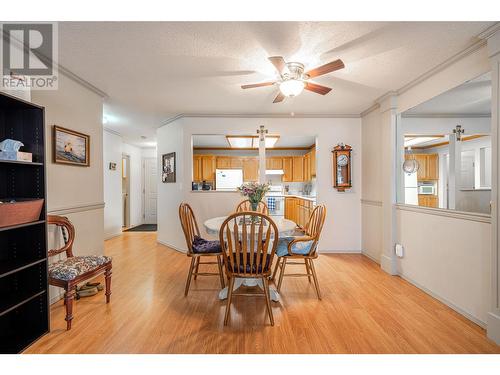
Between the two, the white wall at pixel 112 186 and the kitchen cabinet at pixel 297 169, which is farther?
the kitchen cabinet at pixel 297 169

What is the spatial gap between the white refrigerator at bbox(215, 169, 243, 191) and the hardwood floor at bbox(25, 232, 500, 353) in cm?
399

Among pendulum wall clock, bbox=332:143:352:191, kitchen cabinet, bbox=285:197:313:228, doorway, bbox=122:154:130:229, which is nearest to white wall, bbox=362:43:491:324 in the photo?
pendulum wall clock, bbox=332:143:352:191

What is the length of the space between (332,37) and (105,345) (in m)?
2.83

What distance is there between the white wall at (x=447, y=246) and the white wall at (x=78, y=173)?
3784 mm

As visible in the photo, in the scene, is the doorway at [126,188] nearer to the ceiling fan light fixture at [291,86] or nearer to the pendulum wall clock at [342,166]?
the pendulum wall clock at [342,166]

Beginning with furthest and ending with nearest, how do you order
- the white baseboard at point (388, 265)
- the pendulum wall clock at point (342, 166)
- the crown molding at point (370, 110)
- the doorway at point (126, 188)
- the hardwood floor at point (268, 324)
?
the doorway at point (126, 188) → the pendulum wall clock at point (342, 166) → the crown molding at point (370, 110) → the white baseboard at point (388, 265) → the hardwood floor at point (268, 324)

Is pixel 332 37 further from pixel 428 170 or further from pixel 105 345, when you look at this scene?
pixel 428 170

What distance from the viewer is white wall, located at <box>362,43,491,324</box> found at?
6.77 ft

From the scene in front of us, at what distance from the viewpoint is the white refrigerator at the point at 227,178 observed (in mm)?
6852

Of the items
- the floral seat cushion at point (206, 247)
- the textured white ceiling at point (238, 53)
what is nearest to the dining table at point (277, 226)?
the floral seat cushion at point (206, 247)

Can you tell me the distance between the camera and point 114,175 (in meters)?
5.71

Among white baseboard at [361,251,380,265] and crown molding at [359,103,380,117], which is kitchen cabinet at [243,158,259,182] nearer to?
crown molding at [359,103,380,117]
